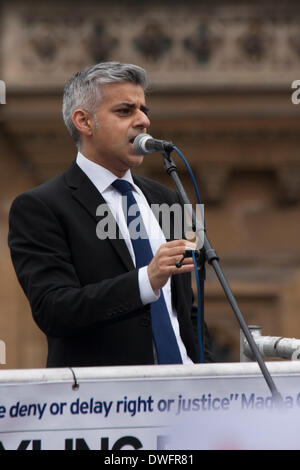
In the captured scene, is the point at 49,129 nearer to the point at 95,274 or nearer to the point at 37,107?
the point at 37,107

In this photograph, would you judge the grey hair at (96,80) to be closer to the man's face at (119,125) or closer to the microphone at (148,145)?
the man's face at (119,125)

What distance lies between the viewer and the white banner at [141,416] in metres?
1.92

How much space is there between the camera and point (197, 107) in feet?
22.3

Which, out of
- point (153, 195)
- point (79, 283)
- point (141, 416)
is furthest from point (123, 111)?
point (141, 416)

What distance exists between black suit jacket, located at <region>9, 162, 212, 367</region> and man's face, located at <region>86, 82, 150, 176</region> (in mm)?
100

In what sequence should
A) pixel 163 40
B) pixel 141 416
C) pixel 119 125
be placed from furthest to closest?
1. pixel 163 40
2. pixel 119 125
3. pixel 141 416

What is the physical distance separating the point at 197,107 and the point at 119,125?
4.30 metres

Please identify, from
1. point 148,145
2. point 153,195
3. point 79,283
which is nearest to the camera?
point 148,145

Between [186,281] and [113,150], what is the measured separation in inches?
17.0

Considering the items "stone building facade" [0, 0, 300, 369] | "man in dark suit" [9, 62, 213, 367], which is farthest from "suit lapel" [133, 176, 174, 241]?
"stone building facade" [0, 0, 300, 369]

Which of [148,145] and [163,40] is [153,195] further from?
[163,40]

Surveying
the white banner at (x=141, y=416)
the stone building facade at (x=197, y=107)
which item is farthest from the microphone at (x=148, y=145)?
the stone building facade at (x=197, y=107)

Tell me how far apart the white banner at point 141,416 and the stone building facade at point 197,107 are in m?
4.80

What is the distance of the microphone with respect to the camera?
2242mm
